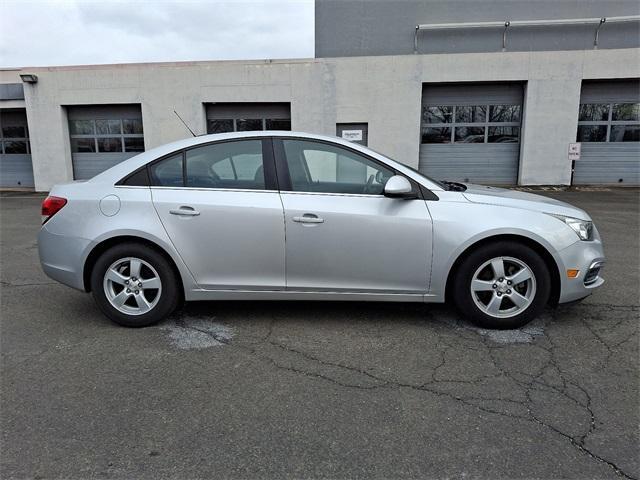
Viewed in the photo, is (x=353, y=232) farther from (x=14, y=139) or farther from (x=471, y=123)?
(x=14, y=139)

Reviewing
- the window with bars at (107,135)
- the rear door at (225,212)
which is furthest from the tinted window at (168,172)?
the window with bars at (107,135)

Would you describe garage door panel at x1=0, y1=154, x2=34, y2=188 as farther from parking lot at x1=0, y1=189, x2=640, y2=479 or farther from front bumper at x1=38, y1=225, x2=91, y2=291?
front bumper at x1=38, y1=225, x2=91, y2=291

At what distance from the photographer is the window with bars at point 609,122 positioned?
1573 centimetres

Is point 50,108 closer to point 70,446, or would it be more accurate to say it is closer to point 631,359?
point 70,446

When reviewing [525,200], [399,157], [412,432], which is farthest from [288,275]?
[399,157]

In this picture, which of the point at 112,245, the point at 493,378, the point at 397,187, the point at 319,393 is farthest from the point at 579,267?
the point at 112,245

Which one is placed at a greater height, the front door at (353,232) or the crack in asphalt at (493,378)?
the front door at (353,232)

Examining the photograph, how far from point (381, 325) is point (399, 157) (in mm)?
12756

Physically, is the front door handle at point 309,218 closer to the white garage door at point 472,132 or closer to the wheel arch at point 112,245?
the wheel arch at point 112,245

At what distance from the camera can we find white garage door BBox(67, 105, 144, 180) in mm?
16656

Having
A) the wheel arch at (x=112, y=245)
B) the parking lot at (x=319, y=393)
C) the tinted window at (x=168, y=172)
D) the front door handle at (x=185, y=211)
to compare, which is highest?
the tinted window at (x=168, y=172)

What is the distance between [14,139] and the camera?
18297 mm

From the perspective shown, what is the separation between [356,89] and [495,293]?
13.0 meters

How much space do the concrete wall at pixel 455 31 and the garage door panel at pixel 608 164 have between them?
3.41 meters
